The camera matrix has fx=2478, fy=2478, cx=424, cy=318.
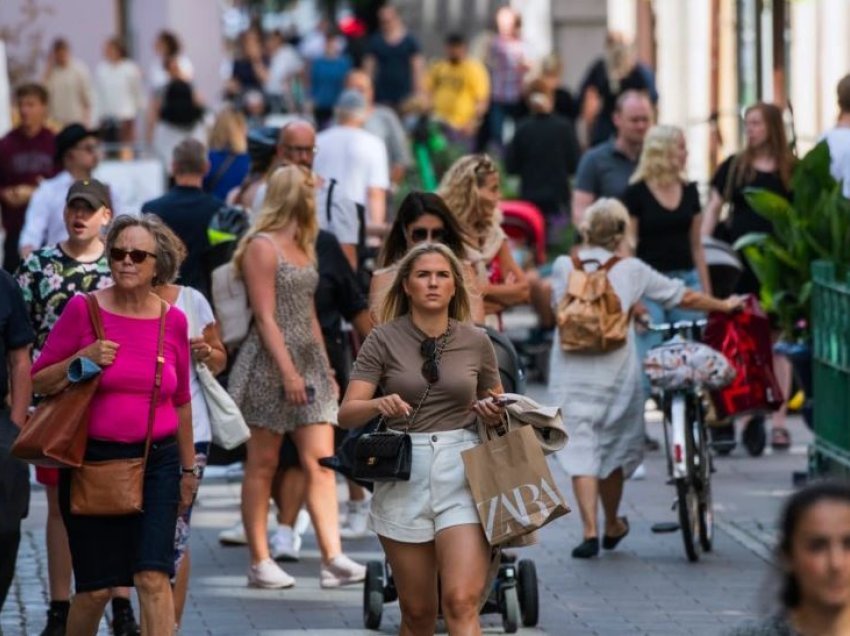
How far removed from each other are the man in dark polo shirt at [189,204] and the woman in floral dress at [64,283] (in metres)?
2.46

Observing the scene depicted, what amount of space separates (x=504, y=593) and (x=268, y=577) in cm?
157

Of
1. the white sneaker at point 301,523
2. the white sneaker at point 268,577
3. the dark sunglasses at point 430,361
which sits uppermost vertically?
the dark sunglasses at point 430,361

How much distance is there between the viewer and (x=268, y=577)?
1062 centimetres

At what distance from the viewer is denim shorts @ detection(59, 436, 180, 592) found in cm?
808

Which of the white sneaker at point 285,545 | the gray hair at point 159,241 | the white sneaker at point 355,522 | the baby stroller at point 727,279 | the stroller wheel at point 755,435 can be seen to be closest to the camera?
the gray hair at point 159,241

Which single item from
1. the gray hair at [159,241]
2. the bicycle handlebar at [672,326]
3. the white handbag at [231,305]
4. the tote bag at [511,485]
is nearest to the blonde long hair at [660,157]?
the bicycle handlebar at [672,326]

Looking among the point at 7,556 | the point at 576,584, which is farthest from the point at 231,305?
the point at 7,556

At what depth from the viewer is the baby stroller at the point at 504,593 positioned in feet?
30.9

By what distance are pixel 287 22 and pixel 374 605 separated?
63204 mm

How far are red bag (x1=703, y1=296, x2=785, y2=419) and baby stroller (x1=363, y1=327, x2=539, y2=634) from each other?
2585mm

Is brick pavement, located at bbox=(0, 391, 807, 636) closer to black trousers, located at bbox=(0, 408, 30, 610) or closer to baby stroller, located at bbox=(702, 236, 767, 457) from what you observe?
black trousers, located at bbox=(0, 408, 30, 610)

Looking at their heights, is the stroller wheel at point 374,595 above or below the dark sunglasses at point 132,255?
below

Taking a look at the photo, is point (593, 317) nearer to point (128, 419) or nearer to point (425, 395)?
point (425, 395)

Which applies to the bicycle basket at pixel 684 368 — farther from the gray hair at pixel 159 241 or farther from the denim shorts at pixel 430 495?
the denim shorts at pixel 430 495
